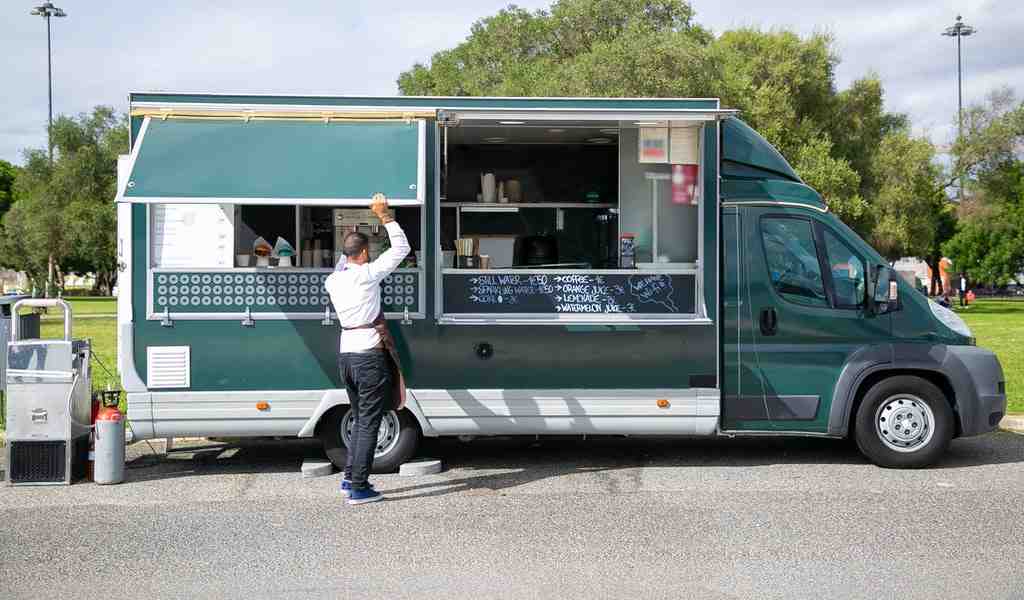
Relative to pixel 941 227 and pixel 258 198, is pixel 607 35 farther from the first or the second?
pixel 941 227

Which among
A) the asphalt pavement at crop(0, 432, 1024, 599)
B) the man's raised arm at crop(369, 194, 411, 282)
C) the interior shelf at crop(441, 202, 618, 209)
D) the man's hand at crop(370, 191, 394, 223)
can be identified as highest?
the interior shelf at crop(441, 202, 618, 209)

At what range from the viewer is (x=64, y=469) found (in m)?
7.67

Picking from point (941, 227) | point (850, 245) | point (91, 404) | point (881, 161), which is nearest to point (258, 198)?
point (91, 404)

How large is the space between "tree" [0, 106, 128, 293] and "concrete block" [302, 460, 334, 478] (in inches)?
1654

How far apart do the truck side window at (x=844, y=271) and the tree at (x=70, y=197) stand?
43.4 metres

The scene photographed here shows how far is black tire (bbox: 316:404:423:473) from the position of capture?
25.8ft

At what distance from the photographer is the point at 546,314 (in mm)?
7941

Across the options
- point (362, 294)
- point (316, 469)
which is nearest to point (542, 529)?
point (362, 294)

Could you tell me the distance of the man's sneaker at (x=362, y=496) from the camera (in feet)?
22.9

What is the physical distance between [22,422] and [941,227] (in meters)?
60.5

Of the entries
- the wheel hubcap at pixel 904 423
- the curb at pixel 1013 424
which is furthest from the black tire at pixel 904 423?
the curb at pixel 1013 424

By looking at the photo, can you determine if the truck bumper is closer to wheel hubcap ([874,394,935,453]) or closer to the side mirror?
wheel hubcap ([874,394,935,453])

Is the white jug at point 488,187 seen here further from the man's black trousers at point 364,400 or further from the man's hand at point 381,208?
the man's black trousers at point 364,400

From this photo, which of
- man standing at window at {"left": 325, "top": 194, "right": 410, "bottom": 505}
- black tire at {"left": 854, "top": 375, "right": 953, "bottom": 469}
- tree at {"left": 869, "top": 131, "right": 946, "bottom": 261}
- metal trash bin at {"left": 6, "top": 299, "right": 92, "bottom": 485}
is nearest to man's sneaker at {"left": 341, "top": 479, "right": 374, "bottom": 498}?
man standing at window at {"left": 325, "top": 194, "right": 410, "bottom": 505}
